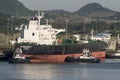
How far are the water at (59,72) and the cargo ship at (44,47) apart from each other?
350 centimetres

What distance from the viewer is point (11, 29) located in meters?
146

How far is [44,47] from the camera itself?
328 feet

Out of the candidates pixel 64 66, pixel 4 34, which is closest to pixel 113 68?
pixel 64 66

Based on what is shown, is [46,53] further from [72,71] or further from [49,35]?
[72,71]

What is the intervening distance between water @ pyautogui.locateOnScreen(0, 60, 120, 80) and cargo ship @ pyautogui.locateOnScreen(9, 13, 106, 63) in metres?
3.50

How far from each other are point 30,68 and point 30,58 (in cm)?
1135

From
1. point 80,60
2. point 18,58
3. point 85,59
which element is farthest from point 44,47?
point 18,58

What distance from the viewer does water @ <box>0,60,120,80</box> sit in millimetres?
73156

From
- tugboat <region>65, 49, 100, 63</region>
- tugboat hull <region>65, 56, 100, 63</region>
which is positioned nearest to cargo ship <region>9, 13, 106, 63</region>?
tugboat hull <region>65, 56, 100, 63</region>

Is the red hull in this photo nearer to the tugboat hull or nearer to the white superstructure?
the tugboat hull

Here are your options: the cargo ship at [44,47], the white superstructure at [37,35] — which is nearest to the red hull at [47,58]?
the cargo ship at [44,47]

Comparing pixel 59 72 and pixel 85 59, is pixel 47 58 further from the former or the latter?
pixel 59 72

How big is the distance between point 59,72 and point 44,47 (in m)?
20.2

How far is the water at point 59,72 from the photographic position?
73.2 meters
